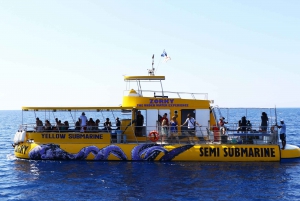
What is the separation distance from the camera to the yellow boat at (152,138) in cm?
2236

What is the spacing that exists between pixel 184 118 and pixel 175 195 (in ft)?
28.1

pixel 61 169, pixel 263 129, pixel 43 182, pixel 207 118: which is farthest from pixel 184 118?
pixel 43 182

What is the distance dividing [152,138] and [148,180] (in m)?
5.15

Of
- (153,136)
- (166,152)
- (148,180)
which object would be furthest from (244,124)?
(148,180)

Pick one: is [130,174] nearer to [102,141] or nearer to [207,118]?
[102,141]

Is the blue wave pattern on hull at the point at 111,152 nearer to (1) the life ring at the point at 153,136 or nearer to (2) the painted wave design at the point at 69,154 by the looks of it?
(2) the painted wave design at the point at 69,154

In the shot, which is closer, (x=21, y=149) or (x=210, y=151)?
(x=210, y=151)

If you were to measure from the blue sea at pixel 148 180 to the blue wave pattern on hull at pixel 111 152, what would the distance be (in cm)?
42

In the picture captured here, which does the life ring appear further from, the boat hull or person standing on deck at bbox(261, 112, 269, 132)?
person standing on deck at bbox(261, 112, 269, 132)

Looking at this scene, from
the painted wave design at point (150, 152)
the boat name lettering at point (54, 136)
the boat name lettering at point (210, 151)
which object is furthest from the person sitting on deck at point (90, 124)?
the boat name lettering at point (210, 151)

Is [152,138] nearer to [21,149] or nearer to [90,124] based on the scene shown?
[90,124]

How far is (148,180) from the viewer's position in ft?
60.5

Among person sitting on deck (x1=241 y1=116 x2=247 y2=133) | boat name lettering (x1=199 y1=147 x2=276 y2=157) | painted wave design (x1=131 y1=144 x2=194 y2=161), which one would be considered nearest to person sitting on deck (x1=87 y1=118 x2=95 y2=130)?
painted wave design (x1=131 y1=144 x2=194 y2=161)

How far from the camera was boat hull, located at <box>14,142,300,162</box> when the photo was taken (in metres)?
22.2
